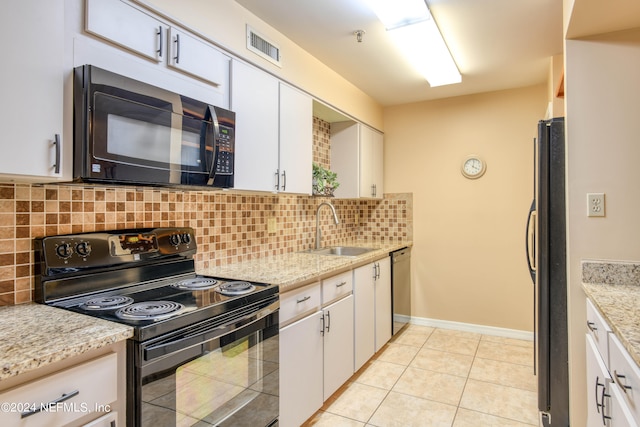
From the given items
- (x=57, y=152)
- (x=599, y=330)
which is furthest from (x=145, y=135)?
(x=599, y=330)

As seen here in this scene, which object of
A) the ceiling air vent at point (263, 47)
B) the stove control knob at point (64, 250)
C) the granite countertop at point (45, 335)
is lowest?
the granite countertop at point (45, 335)

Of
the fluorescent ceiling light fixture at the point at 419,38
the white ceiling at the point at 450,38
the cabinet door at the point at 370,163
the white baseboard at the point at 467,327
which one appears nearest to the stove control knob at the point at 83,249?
the white ceiling at the point at 450,38

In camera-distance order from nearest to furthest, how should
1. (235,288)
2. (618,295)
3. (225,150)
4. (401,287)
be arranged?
(618,295)
(235,288)
(225,150)
(401,287)

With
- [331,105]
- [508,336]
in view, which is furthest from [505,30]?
[508,336]

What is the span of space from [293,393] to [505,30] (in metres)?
2.56

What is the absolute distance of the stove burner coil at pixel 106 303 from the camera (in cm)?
133

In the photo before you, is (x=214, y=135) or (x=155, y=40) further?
(x=214, y=135)

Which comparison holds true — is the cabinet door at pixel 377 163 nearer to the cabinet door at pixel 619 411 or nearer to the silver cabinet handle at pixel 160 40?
the silver cabinet handle at pixel 160 40

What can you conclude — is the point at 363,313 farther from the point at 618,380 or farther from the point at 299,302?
the point at 618,380

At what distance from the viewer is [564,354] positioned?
194 centimetres

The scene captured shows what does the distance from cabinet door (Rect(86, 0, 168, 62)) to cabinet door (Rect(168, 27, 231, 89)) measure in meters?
0.05

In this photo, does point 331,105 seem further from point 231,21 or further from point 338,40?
point 231,21

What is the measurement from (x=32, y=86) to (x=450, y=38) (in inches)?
93.6

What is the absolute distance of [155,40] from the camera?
5.00ft
